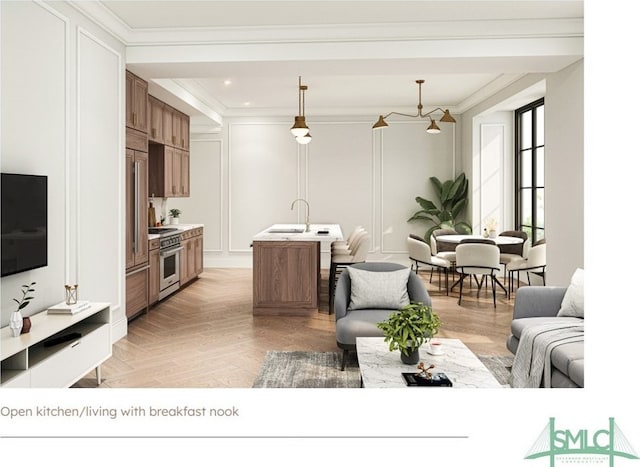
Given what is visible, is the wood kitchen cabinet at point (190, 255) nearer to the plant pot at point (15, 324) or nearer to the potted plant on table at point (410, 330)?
the plant pot at point (15, 324)

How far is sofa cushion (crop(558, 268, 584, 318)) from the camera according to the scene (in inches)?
120

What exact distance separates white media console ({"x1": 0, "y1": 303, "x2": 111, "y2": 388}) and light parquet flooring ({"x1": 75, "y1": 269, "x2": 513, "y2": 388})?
0.30 metres

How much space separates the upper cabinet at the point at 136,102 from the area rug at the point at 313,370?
247 cm

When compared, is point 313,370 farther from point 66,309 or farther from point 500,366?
point 66,309

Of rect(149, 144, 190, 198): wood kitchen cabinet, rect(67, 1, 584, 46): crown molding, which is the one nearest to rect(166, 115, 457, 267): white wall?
rect(149, 144, 190, 198): wood kitchen cabinet

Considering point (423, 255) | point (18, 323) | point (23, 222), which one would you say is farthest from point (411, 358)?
point (423, 255)

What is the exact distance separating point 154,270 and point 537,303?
12.1 feet

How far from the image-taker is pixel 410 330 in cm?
244

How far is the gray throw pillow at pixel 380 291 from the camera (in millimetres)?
3520
